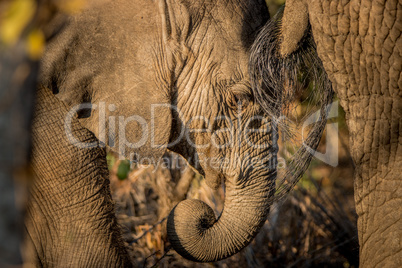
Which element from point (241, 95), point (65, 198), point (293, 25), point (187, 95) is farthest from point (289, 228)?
point (293, 25)

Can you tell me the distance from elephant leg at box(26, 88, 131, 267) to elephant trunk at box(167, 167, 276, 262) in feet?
1.47

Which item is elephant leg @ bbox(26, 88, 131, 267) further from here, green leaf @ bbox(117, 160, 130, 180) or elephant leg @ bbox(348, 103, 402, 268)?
green leaf @ bbox(117, 160, 130, 180)

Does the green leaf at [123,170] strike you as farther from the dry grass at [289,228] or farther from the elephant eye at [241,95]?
the elephant eye at [241,95]

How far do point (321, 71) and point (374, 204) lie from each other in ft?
2.58

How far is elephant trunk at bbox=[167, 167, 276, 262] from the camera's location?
3.21 meters

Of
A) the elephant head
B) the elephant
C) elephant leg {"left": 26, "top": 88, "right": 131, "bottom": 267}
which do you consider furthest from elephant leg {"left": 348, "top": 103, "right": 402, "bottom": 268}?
elephant leg {"left": 26, "top": 88, "right": 131, "bottom": 267}

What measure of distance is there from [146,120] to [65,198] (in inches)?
27.0

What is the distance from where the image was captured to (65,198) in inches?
122

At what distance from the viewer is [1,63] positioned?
0.76m

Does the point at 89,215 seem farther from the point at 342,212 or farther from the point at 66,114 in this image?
the point at 342,212

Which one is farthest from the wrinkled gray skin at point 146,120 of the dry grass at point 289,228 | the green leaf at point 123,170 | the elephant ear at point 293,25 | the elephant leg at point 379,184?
the green leaf at point 123,170

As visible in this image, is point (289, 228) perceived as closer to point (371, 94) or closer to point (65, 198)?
point (65, 198)

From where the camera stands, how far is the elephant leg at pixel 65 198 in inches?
119

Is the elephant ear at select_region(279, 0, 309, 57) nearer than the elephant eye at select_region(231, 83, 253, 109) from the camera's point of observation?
Yes
